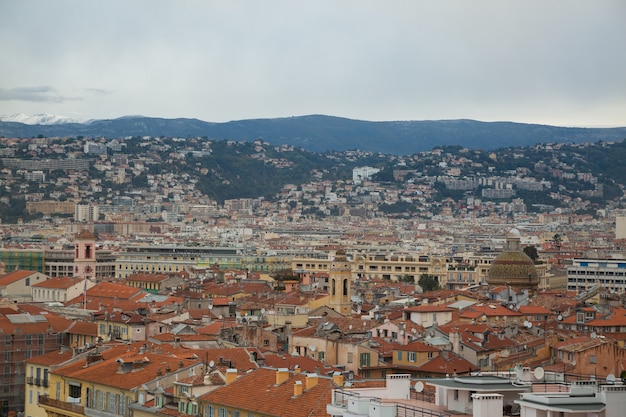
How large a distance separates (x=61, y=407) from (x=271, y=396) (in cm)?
911

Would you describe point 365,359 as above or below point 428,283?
above

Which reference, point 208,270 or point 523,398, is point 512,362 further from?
point 208,270

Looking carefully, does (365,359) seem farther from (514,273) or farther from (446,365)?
(514,273)

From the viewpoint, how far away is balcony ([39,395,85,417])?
29877 mm

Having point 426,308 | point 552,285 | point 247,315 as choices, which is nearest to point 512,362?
point 426,308

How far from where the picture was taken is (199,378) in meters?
25.9

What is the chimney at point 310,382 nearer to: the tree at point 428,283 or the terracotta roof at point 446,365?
the terracotta roof at point 446,365

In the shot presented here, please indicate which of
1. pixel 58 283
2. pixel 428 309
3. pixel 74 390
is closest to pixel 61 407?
pixel 74 390

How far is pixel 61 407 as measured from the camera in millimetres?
30812

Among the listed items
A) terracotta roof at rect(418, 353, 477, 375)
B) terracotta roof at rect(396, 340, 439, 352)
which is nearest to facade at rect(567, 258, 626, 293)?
terracotta roof at rect(396, 340, 439, 352)

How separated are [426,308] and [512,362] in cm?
1394

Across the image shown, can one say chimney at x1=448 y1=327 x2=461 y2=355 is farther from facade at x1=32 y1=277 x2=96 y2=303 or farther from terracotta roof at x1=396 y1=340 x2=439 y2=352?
facade at x1=32 y1=277 x2=96 y2=303

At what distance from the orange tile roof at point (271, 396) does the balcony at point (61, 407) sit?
581 cm

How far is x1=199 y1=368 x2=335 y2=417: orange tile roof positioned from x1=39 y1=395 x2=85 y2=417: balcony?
5806 mm
